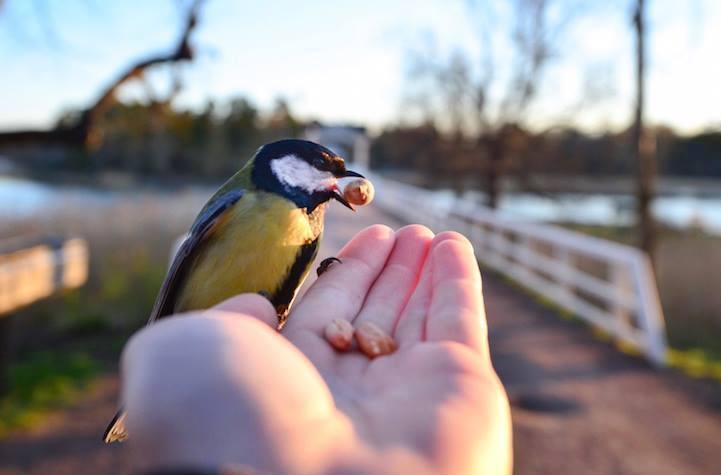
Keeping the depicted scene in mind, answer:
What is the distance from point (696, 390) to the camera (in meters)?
6.17

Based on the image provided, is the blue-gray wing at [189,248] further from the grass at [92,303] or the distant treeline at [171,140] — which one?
the grass at [92,303]

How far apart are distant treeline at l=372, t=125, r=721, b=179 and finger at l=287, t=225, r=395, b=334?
12.3 metres

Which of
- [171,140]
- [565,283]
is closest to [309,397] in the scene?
[565,283]

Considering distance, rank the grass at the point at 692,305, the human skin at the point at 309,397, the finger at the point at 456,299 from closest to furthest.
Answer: the human skin at the point at 309,397
the finger at the point at 456,299
the grass at the point at 692,305

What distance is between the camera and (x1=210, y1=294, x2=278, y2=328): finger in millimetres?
1556

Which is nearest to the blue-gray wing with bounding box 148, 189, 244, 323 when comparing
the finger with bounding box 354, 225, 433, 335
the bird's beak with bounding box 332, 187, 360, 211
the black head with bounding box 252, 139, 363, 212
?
the black head with bounding box 252, 139, 363, 212

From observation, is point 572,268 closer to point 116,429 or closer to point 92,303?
point 92,303

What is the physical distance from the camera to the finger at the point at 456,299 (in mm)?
1692

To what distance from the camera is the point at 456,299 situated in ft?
5.95

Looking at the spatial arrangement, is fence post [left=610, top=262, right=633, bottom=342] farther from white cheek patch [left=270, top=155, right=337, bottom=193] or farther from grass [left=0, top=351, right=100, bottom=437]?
white cheek patch [left=270, top=155, right=337, bottom=193]

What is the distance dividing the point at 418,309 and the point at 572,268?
994cm

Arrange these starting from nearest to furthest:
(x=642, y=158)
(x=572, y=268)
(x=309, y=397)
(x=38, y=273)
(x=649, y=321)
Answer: (x=309, y=397) < (x=38, y=273) < (x=649, y=321) < (x=642, y=158) < (x=572, y=268)

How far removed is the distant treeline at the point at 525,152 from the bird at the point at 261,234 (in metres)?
12.6

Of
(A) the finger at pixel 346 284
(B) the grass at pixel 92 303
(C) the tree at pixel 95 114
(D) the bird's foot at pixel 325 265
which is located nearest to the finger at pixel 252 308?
(A) the finger at pixel 346 284
